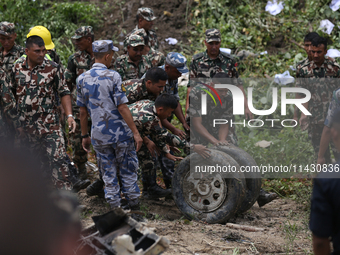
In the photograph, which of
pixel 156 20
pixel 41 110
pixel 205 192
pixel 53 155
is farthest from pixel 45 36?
pixel 156 20

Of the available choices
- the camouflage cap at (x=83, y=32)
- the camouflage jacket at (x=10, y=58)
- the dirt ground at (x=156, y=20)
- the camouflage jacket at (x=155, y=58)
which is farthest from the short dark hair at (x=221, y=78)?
the dirt ground at (x=156, y=20)

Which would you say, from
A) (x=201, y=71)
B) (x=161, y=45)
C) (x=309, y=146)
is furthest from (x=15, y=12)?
(x=309, y=146)

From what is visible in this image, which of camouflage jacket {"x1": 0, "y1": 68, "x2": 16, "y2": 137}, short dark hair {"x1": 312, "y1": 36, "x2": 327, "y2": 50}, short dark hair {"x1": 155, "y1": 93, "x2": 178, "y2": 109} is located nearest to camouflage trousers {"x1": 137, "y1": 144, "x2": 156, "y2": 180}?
short dark hair {"x1": 155, "y1": 93, "x2": 178, "y2": 109}

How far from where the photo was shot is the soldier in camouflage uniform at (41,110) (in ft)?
17.4

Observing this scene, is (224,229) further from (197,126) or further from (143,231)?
(143,231)

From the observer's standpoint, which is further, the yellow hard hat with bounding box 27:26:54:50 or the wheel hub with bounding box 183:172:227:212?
the yellow hard hat with bounding box 27:26:54:50

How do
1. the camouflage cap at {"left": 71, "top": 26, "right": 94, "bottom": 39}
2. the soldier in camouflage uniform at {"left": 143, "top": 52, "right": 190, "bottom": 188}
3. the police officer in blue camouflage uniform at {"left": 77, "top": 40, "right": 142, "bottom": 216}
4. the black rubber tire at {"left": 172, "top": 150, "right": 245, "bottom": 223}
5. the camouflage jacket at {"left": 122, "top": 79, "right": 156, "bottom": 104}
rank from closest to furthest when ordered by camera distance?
the police officer in blue camouflage uniform at {"left": 77, "top": 40, "right": 142, "bottom": 216} → the black rubber tire at {"left": 172, "top": 150, "right": 245, "bottom": 223} → the camouflage jacket at {"left": 122, "top": 79, "right": 156, "bottom": 104} → the soldier in camouflage uniform at {"left": 143, "top": 52, "right": 190, "bottom": 188} → the camouflage cap at {"left": 71, "top": 26, "right": 94, "bottom": 39}


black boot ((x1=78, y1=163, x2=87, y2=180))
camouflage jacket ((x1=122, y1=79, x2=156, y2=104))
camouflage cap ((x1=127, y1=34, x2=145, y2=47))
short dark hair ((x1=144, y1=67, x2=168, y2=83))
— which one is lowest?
black boot ((x1=78, y1=163, x2=87, y2=180))

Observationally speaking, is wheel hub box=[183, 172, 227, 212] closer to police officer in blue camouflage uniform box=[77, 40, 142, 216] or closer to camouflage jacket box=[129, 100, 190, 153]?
camouflage jacket box=[129, 100, 190, 153]

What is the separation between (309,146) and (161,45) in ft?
15.4

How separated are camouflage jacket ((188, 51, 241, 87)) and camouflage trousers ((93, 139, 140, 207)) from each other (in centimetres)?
207

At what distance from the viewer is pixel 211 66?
669 centimetres

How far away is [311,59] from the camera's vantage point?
675 centimetres

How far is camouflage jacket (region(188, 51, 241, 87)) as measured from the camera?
21.9ft
